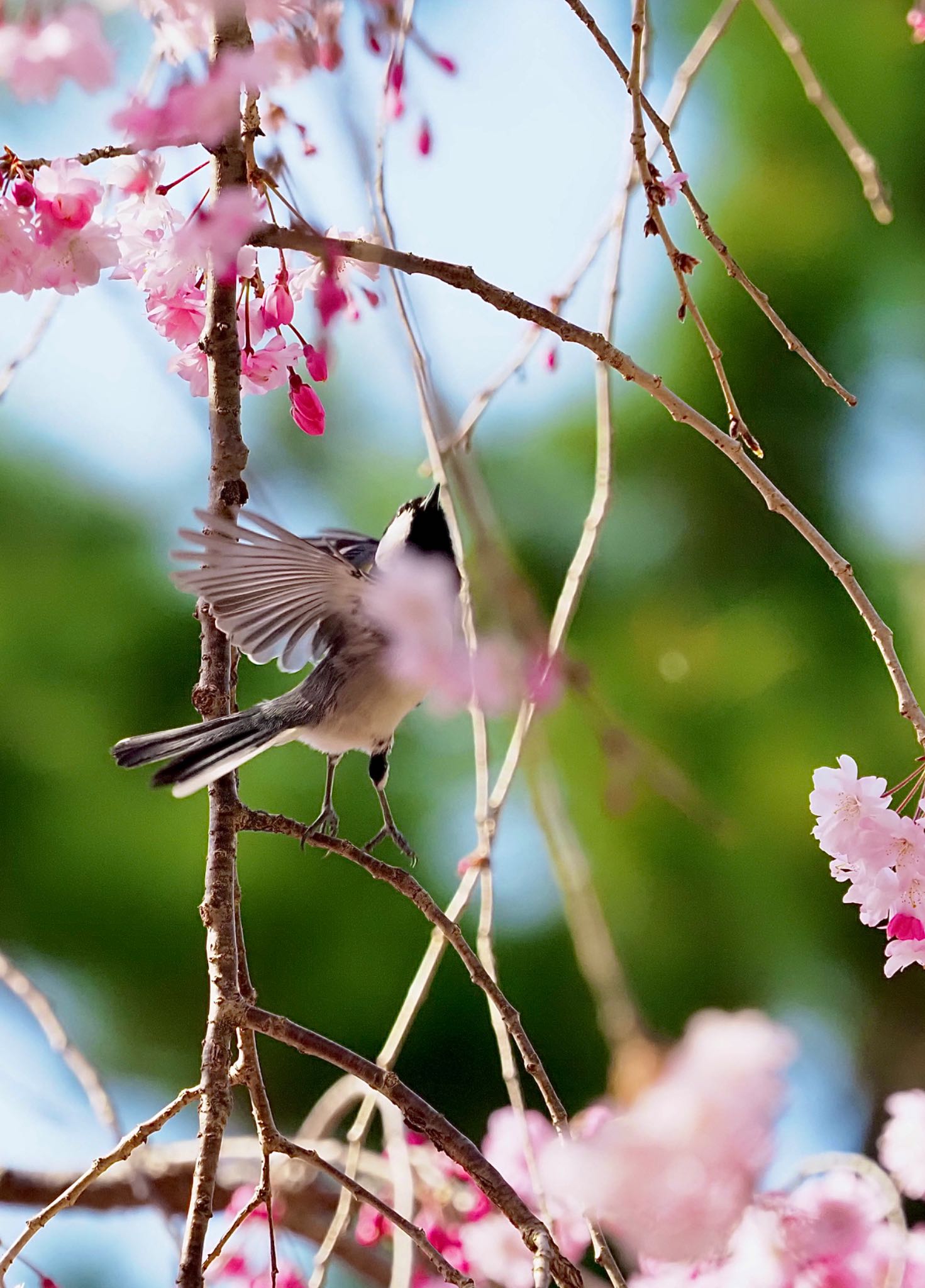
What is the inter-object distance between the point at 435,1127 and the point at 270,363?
0.58 m

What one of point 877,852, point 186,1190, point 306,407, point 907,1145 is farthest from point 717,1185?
point 186,1190

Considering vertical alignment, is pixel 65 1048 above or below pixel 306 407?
below

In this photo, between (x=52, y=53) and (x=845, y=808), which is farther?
(x=845, y=808)

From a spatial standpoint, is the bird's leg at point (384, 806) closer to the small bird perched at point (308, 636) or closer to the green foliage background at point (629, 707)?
the small bird perched at point (308, 636)

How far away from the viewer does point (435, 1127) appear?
68 centimetres

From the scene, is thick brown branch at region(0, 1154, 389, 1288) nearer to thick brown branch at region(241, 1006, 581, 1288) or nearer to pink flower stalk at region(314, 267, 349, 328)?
thick brown branch at region(241, 1006, 581, 1288)

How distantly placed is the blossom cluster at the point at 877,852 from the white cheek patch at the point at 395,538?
16.4 inches

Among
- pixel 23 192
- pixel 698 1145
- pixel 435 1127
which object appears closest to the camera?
pixel 698 1145

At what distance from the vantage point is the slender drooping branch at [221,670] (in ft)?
2.15

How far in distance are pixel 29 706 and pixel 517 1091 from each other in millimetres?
2794

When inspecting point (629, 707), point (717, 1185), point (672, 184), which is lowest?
point (717, 1185)

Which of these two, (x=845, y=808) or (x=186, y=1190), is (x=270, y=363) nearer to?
(x=845, y=808)

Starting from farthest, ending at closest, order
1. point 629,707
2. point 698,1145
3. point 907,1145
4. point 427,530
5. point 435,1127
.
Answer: point 629,707
point 907,1145
point 427,530
point 435,1127
point 698,1145

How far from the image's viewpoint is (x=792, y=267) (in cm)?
389
